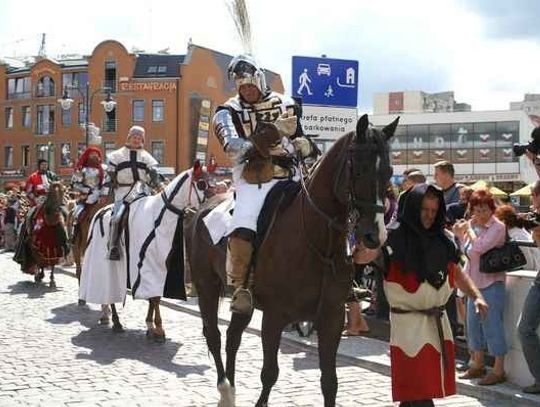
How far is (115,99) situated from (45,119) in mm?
9502

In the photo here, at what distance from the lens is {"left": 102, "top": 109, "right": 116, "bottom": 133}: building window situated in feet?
215

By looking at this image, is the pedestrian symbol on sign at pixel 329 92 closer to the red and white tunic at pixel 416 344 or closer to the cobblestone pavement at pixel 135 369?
the cobblestone pavement at pixel 135 369

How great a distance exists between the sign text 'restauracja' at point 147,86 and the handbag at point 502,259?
59641 mm

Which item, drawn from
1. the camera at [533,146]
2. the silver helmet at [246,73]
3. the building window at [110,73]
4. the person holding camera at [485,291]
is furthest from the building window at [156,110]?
the camera at [533,146]

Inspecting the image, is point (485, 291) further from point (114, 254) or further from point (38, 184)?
point (38, 184)

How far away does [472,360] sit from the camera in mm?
7340

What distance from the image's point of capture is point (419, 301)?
479 centimetres

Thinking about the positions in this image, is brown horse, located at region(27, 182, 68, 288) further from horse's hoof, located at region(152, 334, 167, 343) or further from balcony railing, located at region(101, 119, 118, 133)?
balcony railing, located at region(101, 119, 118, 133)

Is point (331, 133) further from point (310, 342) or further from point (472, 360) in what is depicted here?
point (472, 360)

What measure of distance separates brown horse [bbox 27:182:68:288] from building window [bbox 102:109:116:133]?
169 ft

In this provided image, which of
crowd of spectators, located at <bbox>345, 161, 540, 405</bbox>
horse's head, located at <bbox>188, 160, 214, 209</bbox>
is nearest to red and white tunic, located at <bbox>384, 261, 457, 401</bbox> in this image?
crowd of spectators, located at <bbox>345, 161, 540, 405</bbox>

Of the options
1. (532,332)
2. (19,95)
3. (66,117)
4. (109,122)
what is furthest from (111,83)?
(532,332)

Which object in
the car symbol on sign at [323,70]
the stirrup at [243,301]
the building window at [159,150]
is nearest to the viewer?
the stirrup at [243,301]

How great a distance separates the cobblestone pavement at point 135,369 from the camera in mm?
6582
